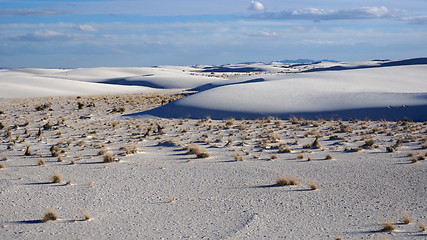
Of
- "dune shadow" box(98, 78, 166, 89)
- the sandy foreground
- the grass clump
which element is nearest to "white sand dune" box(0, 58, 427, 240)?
the sandy foreground

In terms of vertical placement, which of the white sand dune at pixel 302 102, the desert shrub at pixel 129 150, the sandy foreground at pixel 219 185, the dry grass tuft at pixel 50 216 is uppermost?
the white sand dune at pixel 302 102

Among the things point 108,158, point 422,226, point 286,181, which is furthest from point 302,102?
point 422,226

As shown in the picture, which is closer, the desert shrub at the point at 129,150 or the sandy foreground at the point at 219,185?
the sandy foreground at the point at 219,185

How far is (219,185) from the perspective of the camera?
10.2 m

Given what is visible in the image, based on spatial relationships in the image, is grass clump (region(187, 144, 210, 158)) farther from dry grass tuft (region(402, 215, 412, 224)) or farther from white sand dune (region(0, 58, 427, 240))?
dry grass tuft (region(402, 215, 412, 224))

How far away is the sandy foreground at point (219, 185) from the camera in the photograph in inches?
288

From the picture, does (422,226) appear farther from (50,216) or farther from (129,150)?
(129,150)

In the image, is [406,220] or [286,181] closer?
[406,220]

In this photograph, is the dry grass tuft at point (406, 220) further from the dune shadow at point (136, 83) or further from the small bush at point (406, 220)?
the dune shadow at point (136, 83)

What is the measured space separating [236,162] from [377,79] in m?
27.9

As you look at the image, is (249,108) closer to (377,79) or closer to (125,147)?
(125,147)

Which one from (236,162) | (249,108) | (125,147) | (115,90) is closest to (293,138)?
(236,162)

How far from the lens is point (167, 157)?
13859 millimetres

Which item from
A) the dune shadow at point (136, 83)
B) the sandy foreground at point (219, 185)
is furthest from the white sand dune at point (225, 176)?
the dune shadow at point (136, 83)
